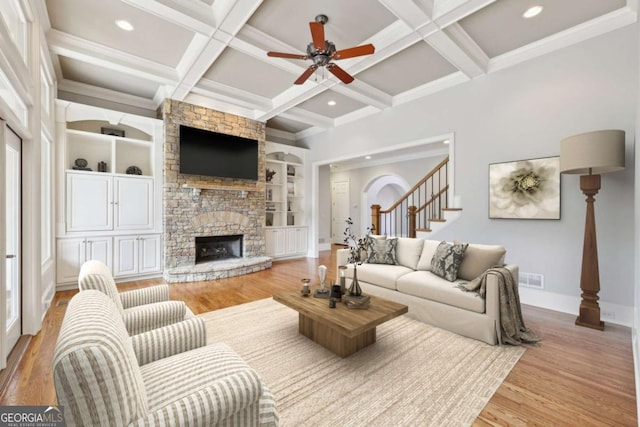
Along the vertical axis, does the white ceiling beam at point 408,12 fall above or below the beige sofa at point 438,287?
above

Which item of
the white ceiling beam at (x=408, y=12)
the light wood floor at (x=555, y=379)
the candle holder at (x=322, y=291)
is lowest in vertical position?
the light wood floor at (x=555, y=379)

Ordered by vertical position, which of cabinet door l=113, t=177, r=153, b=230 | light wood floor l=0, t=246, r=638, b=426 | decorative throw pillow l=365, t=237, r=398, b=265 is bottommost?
light wood floor l=0, t=246, r=638, b=426

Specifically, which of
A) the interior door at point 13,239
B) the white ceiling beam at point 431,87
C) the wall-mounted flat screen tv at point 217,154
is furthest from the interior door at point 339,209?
the interior door at point 13,239

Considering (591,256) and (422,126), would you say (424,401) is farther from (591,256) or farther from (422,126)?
(422,126)

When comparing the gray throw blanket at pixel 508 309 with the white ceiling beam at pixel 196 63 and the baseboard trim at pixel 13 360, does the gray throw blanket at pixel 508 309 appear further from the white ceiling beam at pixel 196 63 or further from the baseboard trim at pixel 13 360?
the white ceiling beam at pixel 196 63

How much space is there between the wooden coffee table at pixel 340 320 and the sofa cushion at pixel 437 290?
0.68 meters

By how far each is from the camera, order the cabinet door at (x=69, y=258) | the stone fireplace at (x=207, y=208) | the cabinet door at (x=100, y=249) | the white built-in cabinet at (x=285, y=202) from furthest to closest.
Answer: the white built-in cabinet at (x=285, y=202), the stone fireplace at (x=207, y=208), the cabinet door at (x=100, y=249), the cabinet door at (x=69, y=258)

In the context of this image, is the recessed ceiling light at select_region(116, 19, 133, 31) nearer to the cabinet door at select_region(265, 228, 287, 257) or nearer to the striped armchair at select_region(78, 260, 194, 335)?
the striped armchair at select_region(78, 260, 194, 335)

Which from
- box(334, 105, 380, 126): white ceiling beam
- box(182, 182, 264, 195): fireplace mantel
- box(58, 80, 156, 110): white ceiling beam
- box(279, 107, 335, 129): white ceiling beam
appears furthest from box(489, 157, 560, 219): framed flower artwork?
box(58, 80, 156, 110): white ceiling beam

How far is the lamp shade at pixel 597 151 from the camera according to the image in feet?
8.99

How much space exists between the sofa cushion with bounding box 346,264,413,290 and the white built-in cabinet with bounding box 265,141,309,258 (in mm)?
3395

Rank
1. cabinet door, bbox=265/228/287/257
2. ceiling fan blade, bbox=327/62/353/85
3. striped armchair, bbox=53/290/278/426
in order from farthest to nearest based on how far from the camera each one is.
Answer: cabinet door, bbox=265/228/287/257 < ceiling fan blade, bbox=327/62/353/85 < striped armchair, bbox=53/290/278/426

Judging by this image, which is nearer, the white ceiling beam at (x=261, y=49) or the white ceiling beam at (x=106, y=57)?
the white ceiling beam at (x=261, y=49)

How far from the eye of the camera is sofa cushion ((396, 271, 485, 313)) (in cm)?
271
